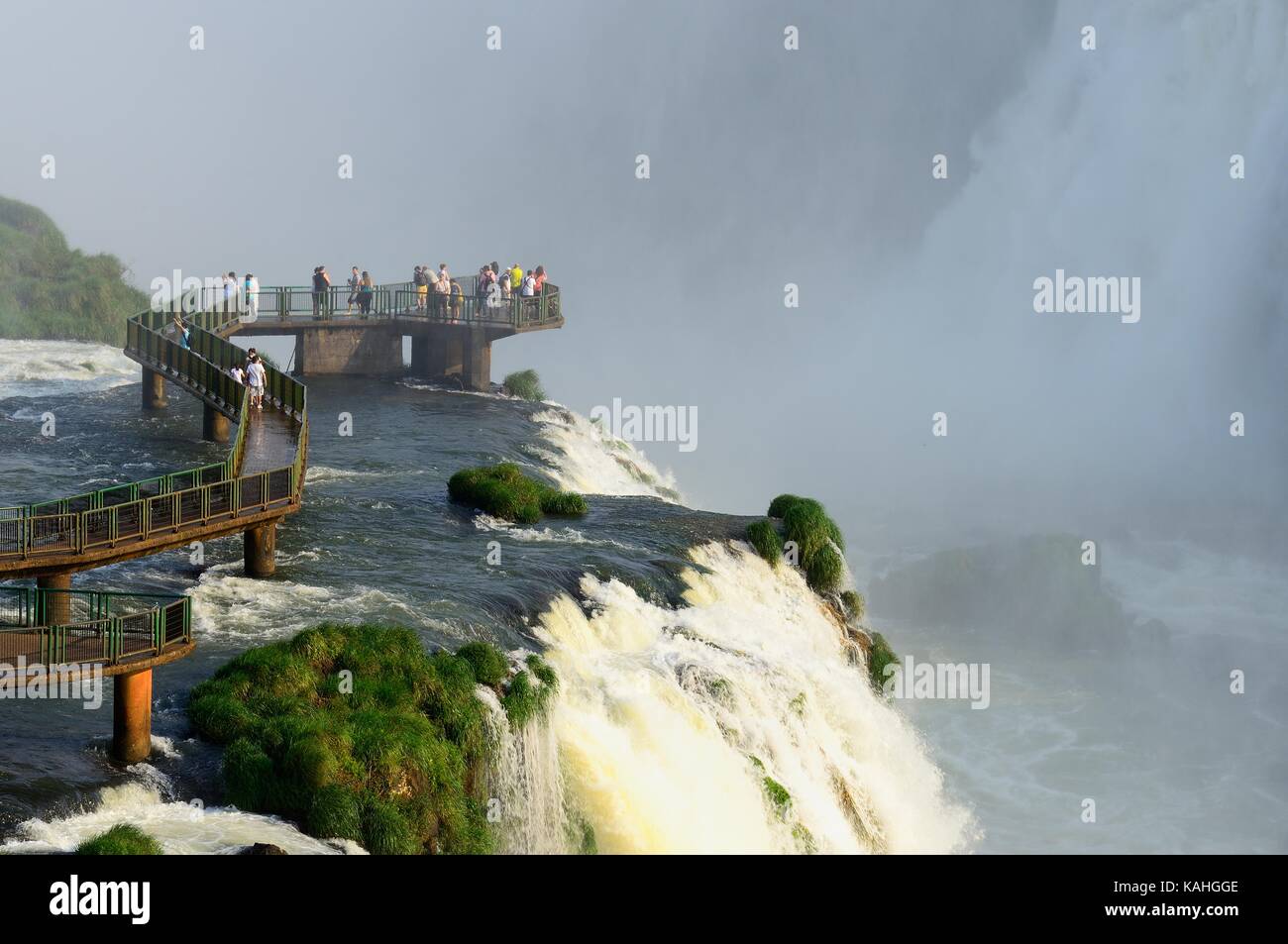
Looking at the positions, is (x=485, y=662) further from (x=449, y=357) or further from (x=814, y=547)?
(x=449, y=357)

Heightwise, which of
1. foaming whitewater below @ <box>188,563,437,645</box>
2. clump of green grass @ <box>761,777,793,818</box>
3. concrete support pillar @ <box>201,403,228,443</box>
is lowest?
clump of green grass @ <box>761,777,793,818</box>

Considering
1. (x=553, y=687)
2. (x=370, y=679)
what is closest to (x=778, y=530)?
(x=553, y=687)

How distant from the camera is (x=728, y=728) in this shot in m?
28.9

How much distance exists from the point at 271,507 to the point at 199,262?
12214 cm

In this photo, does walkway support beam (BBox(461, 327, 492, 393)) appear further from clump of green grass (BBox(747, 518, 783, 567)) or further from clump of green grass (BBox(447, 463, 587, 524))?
clump of green grass (BBox(747, 518, 783, 567))

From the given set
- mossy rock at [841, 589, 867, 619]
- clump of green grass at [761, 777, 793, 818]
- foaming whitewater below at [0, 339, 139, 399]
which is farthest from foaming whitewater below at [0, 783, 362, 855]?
foaming whitewater below at [0, 339, 139, 399]

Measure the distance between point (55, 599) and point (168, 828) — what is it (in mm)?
6188

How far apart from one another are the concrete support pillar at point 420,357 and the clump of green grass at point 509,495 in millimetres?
19551

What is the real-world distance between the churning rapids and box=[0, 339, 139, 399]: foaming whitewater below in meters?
6.80

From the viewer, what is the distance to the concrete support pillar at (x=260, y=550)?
30844 mm

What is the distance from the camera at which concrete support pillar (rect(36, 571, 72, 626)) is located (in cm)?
2494

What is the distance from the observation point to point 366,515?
36906mm

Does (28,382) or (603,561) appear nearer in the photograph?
(603,561)
